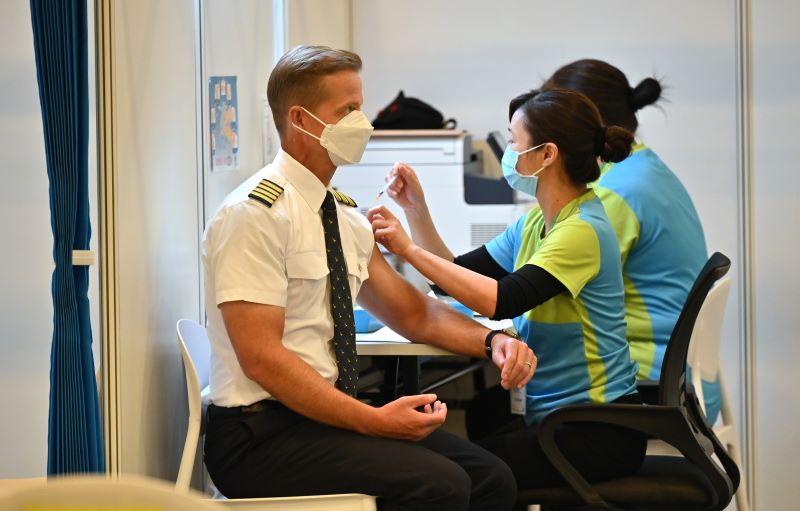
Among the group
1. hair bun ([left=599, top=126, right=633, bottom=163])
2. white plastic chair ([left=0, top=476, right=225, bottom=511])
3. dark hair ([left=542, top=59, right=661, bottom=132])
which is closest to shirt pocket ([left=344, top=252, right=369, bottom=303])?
hair bun ([left=599, top=126, right=633, bottom=163])

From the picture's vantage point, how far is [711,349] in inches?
102

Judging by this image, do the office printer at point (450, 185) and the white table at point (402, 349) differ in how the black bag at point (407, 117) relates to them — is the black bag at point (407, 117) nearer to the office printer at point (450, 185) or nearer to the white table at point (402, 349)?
the office printer at point (450, 185)

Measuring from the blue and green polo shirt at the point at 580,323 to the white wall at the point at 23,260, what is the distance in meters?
1.07

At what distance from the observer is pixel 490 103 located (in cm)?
444

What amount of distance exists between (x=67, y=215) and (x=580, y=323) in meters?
1.17

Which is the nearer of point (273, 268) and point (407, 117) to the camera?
point (273, 268)

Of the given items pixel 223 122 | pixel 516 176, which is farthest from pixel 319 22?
pixel 516 176

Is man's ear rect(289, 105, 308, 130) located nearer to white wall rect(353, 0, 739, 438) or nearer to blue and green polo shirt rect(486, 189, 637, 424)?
blue and green polo shirt rect(486, 189, 637, 424)

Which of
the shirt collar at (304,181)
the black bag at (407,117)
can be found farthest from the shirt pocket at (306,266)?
the black bag at (407,117)

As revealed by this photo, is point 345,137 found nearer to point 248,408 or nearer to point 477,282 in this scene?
point 477,282

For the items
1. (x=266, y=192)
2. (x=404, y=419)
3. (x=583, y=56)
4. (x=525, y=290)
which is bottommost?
(x=404, y=419)

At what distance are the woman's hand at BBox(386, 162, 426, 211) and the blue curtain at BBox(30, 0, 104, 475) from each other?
3.54 feet

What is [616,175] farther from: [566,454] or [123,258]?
[123,258]

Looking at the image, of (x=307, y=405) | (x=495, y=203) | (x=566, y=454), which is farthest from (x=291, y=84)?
(x=495, y=203)
